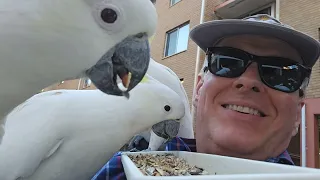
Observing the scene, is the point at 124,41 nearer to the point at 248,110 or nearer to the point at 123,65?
the point at 123,65

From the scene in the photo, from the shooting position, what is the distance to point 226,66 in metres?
0.96

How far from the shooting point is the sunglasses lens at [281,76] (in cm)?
90

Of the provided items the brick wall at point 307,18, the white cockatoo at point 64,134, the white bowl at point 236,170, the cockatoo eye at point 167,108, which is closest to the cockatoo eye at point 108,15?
the white bowl at point 236,170

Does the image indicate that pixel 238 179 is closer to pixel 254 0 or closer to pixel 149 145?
pixel 149 145

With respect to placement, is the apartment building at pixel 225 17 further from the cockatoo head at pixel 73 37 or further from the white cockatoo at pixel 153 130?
the cockatoo head at pixel 73 37

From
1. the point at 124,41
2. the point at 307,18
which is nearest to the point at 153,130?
the point at 124,41

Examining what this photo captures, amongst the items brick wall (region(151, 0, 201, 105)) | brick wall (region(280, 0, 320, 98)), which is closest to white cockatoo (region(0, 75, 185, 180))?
brick wall (region(280, 0, 320, 98))

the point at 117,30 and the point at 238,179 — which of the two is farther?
the point at 117,30

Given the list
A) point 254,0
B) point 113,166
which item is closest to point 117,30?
point 113,166

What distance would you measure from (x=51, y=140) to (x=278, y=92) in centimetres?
92

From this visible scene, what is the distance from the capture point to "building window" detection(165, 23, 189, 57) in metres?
5.39

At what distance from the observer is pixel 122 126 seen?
138cm

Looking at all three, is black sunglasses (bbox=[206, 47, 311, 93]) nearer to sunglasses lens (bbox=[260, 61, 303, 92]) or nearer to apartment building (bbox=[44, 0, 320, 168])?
sunglasses lens (bbox=[260, 61, 303, 92])

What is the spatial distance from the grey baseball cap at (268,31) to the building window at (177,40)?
14.1ft
